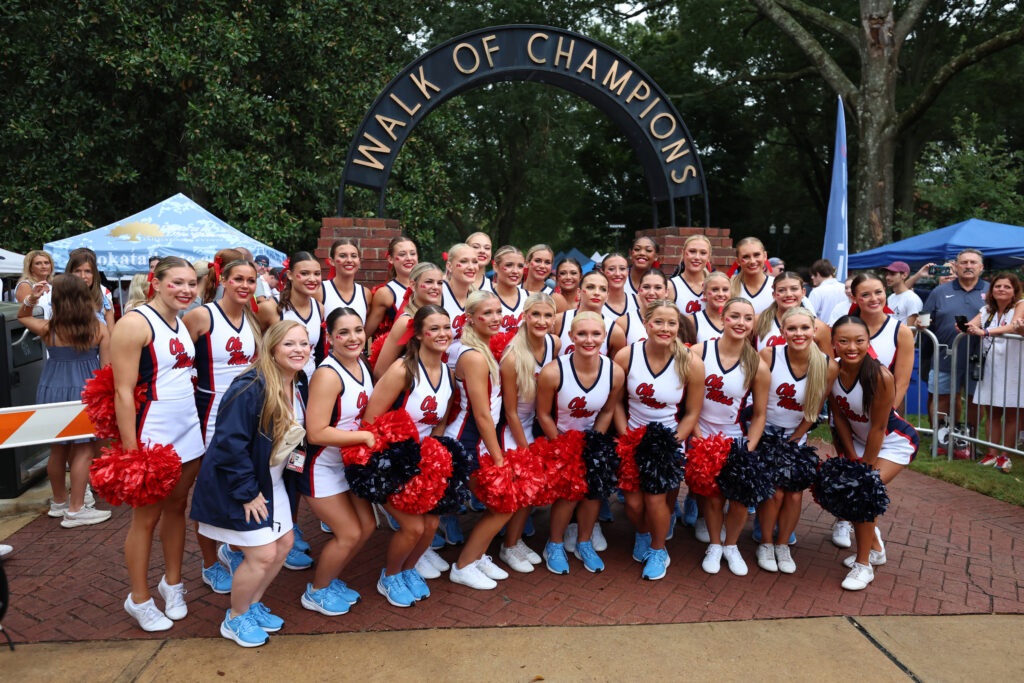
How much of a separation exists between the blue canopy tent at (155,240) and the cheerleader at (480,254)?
502 centimetres

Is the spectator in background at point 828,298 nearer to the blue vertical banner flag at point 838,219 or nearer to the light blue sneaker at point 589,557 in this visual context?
the blue vertical banner flag at point 838,219

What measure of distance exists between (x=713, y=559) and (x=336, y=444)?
2303 millimetres

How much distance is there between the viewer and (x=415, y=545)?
3.89 metres

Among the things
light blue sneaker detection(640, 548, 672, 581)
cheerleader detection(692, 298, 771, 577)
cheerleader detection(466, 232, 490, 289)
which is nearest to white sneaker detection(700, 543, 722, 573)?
cheerleader detection(692, 298, 771, 577)

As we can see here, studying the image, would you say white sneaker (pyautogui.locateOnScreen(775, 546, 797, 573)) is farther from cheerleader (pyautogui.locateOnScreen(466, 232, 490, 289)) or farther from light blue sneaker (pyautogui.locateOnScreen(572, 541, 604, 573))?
cheerleader (pyautogui.locateOnScreen(466, 232, 490, 289))

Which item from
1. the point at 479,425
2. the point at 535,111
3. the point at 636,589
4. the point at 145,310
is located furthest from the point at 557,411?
the point at 535,111

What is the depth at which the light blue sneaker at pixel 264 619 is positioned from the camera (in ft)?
11.5

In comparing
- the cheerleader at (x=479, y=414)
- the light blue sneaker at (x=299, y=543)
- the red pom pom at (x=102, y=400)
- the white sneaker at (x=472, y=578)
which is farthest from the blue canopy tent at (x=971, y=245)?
the red pom pom at (x=102, y=400)

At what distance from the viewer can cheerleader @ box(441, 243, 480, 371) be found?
15.7ft

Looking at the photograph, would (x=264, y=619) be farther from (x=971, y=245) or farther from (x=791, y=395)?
(x=971, y=245)

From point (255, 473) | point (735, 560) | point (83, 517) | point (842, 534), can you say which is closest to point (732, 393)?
point (735, 560)

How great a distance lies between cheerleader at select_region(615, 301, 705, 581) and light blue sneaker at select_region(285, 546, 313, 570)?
193cm

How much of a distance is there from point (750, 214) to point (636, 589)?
27.0 metres

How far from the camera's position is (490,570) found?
164 inches
